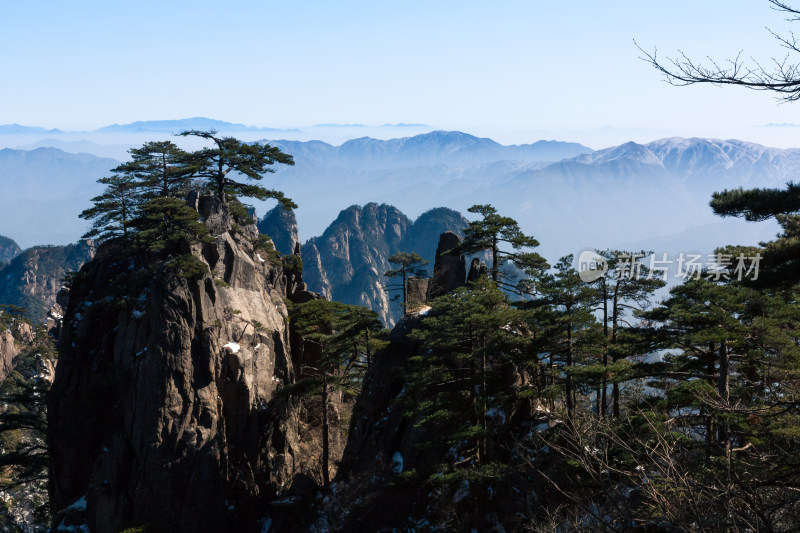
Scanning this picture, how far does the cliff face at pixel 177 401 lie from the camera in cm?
2512

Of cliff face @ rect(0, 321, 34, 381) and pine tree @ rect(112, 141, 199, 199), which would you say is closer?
pine tree @ rect(112, 141, 199, 199)

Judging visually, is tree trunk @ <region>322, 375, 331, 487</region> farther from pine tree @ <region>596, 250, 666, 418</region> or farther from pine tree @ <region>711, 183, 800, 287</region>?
pine tree @ <region>711, 183, 800, 287</region>

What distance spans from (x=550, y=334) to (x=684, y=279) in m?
4.99

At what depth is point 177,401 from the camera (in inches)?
1010

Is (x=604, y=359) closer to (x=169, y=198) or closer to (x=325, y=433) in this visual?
(x=325, y=433)

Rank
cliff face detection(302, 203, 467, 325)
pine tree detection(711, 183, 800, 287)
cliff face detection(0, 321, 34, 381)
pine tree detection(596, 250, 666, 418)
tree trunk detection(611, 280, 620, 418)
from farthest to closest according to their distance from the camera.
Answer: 1. cliff face detection(302, 203, 467, 325)
2. cliff face detection(0, 321, 34, 381)
3. pine tree detection(596, 250, 666, 418)
4. tree trunk detection(611, 280, 620, 418)
5. pine tree detection(711, 183, 800, 287)

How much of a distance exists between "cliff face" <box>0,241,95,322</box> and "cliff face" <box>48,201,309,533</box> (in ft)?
525

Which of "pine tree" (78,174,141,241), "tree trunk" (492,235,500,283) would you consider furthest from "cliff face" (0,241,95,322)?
"tree trunk" (492,235,500,283)

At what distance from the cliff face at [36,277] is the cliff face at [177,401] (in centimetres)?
16013

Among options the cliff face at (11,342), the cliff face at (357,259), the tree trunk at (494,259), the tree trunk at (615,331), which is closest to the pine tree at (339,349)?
the tree trunk at (494,259)

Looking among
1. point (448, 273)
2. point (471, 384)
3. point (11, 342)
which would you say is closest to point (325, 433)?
point (471, 384)

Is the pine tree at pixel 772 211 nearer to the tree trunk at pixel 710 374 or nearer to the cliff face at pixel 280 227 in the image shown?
the tree trunk at pixel 710 374

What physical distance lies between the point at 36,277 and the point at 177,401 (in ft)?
604

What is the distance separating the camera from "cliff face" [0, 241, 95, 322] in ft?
561
